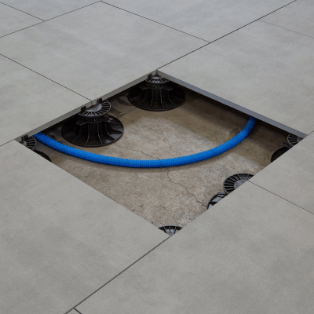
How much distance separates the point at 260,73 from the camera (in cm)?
539

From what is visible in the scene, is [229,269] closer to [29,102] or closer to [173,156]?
[173,156]

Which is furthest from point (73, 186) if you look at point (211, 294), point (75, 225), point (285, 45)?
point (285, 45)

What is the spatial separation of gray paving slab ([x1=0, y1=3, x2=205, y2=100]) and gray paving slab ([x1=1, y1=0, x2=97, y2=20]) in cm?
16

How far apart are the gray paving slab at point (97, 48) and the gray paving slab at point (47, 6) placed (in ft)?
0.51

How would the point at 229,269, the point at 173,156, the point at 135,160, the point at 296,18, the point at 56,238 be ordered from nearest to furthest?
the point at 229,269, the point at 56,238, the point at 135,160, the point at 173,156, the point at 296,18

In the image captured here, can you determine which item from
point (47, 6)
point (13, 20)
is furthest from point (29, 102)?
point (47, 6)

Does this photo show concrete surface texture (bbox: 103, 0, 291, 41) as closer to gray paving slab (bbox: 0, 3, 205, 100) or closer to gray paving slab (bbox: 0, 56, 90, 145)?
gray paving slab (bbox: 0, 3, 205, 100)

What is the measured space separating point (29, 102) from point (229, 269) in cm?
246

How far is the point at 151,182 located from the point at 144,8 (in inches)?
115

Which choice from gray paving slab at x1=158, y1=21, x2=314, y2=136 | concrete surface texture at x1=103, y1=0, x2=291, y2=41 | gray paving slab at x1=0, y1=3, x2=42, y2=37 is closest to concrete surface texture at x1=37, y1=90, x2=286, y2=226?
gray paving slab at x1=158, y1=21, x2=314, y2=136

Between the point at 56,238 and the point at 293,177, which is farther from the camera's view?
the point at 293,177

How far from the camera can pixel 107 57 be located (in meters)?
5.57

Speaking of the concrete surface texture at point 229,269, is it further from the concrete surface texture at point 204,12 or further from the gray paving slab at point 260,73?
the concrete surface texture at point 204,12

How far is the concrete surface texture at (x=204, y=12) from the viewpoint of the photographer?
620 centimetres
